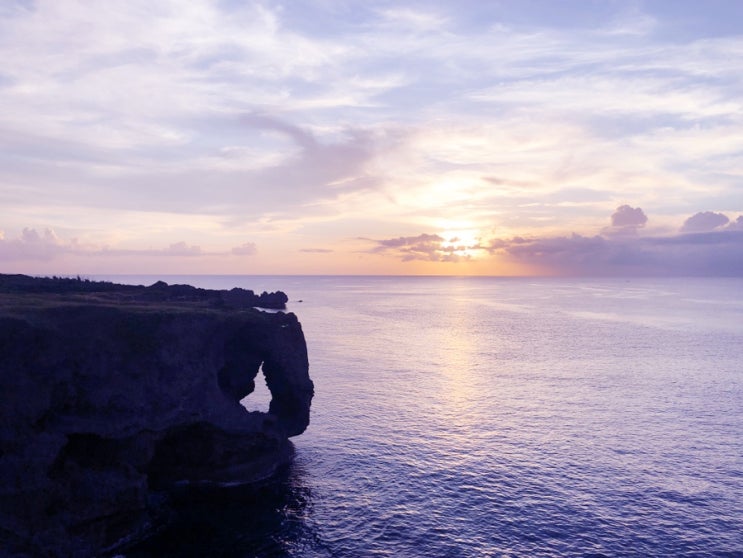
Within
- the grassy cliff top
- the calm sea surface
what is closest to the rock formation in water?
the grassy cliff top

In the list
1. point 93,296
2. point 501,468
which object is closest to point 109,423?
Answer: point 93,296

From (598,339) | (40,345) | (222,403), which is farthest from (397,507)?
(598,339)

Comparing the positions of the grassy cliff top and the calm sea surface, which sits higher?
the grassy cliff top

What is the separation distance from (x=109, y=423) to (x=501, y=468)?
33.4 m

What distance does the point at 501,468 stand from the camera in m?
46.5

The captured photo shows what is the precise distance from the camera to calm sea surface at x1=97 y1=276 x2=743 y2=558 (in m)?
Result: 35.2

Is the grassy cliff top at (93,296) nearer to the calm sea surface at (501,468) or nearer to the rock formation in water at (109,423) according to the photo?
the rock formation in water at (109,423)

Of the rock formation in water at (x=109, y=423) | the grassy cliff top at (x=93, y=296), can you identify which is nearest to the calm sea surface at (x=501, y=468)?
the rock formation in water at (x=109, y=423)

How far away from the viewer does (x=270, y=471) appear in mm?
46500

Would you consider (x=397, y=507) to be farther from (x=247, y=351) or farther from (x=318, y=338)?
(x=318, y=338)

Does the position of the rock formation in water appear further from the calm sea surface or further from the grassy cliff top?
the calm sea surface

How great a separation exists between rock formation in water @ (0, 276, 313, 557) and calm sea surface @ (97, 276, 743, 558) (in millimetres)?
3471

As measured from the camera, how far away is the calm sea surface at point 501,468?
35219 millimetres

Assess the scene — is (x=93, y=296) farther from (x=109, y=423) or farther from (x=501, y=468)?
(x=501, y=468)
